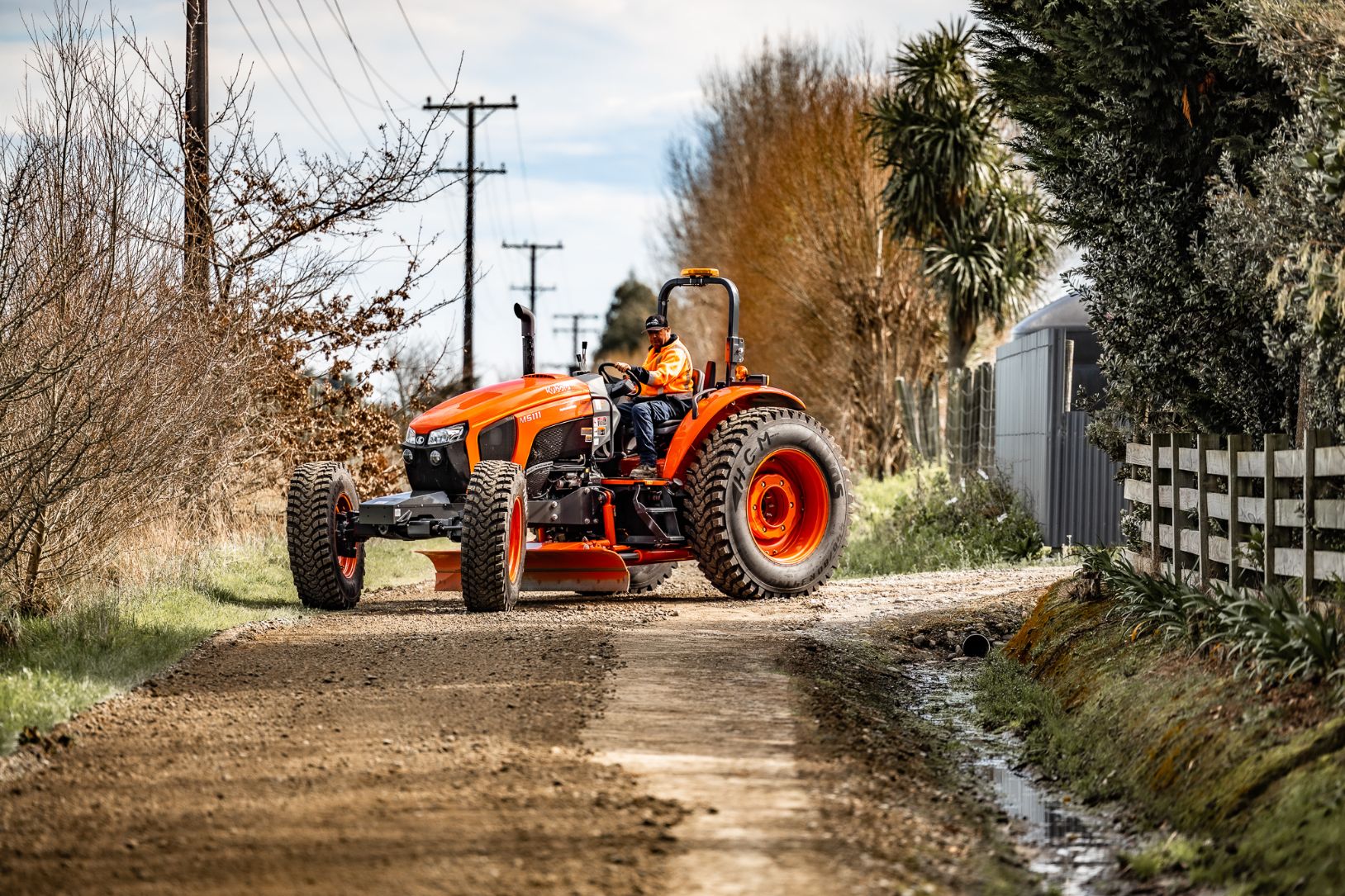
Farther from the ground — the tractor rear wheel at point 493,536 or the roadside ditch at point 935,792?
the tractor rear wheel at point 493,536

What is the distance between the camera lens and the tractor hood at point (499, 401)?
11977 mm

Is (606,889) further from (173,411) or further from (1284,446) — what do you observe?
(173,411)

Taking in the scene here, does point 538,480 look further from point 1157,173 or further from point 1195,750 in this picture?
point 1195,750

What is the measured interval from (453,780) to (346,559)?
6470 millimetres

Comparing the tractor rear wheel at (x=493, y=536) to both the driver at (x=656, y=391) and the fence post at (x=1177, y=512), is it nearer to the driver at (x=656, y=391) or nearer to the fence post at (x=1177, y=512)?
the driver at (x=656, y=391)

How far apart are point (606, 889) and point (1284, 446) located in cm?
466

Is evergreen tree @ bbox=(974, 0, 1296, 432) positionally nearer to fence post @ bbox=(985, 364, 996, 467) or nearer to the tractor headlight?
the tractor headlight

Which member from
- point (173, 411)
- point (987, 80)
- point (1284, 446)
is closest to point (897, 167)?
point (987, 80)

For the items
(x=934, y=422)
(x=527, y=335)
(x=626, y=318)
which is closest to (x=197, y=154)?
(x=527, y=335)

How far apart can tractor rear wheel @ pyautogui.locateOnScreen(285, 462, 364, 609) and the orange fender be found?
8.33ft

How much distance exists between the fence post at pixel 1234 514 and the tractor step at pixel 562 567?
4.84 m

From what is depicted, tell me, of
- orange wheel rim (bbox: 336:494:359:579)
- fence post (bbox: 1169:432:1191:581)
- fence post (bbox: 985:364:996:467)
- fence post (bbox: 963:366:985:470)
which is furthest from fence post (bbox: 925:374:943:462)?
fence post (bbox: 1169:432:1191:581)

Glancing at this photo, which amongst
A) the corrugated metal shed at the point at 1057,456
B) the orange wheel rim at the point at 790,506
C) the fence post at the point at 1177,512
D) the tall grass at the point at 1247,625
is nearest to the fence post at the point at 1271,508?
the tall grass at the point at 1247,625

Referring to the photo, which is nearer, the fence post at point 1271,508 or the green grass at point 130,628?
the green grass at point 130,628
